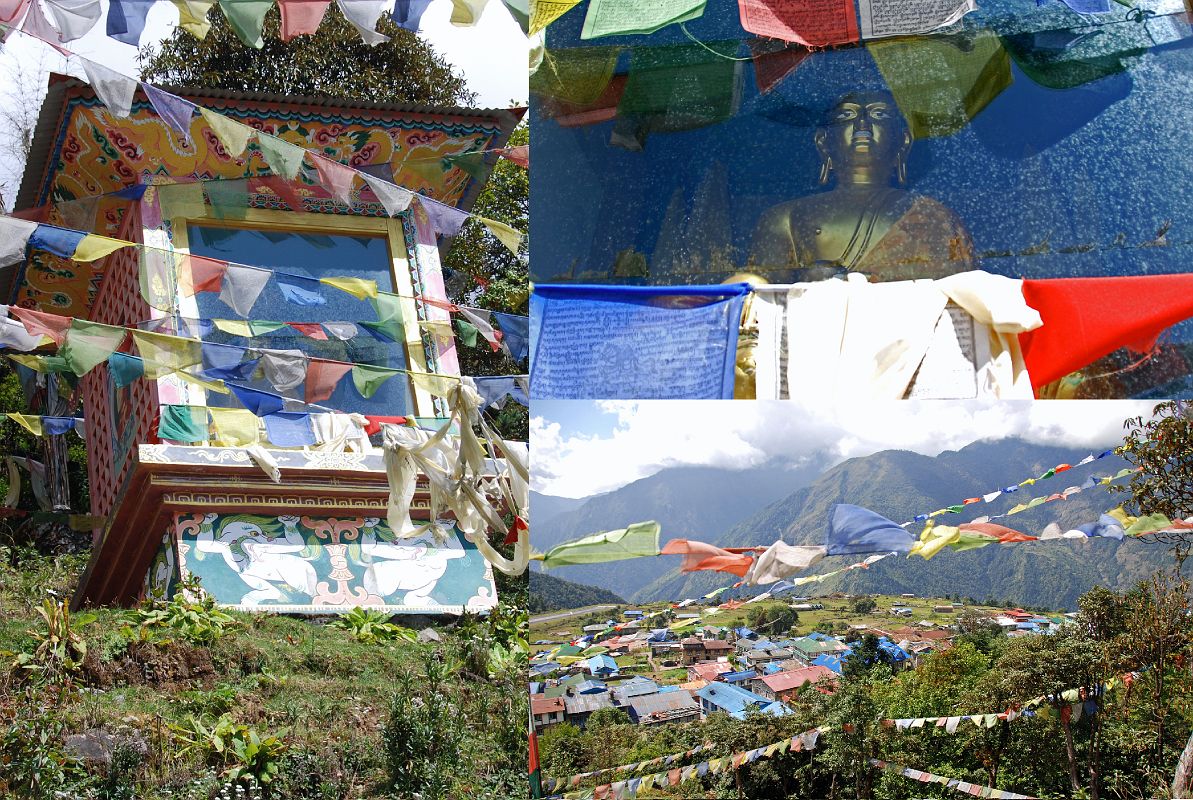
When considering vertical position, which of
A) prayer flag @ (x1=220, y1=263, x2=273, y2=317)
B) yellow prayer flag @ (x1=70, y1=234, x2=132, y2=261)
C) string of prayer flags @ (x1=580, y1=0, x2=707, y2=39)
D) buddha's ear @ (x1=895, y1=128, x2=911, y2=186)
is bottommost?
prayer flag @ (x1=220, y1=263, x2=273, y2=317)

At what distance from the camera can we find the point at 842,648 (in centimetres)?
573

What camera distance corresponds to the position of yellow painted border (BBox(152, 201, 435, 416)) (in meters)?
10.4

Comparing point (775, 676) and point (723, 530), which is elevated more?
point (723, 530)

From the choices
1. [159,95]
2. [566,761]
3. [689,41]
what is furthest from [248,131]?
[566,761]

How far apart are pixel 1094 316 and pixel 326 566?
18.2 feet

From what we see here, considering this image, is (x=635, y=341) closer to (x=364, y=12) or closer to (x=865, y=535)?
(x=865, y=535)

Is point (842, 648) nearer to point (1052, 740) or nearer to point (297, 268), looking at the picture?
point (1052, 740)

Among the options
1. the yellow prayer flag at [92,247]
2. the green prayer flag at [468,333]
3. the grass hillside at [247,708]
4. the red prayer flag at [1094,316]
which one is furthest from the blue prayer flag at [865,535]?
the green prayer flag at [468,333]

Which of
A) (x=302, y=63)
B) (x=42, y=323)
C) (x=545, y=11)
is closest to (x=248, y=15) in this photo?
(x=545, y=11)

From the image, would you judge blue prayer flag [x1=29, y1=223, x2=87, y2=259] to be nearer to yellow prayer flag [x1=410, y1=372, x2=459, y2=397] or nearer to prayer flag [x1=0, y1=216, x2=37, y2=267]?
prayer flag [x1=0, y1=216, x2=37, y2=267]

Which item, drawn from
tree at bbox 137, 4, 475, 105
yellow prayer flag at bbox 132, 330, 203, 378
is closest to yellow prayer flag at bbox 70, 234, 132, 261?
yellow prayer flag at bbox 132, 330, 203, 378

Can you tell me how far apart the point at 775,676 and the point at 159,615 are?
407cm

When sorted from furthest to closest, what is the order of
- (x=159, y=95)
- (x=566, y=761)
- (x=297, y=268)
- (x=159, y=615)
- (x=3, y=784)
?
(x=297, y=268) < (x=159, y=615) < (x=159, y=95) < (x=3, y=784) < (x=566, y=761)

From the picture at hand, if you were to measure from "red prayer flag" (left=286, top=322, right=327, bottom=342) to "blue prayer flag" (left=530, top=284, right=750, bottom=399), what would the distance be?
14.2 feet
